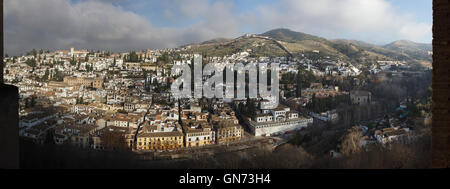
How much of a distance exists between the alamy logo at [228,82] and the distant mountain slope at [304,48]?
43cm

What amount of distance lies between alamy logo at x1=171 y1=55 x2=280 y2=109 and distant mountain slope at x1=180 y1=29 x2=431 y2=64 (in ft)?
1.41

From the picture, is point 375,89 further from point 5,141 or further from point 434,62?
point 5,141

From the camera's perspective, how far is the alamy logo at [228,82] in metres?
6.45

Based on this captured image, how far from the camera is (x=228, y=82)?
686cm

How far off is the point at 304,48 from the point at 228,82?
241 cm

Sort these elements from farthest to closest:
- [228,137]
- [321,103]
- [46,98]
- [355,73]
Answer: [46,98], [355,73], [321,103], [228,137]

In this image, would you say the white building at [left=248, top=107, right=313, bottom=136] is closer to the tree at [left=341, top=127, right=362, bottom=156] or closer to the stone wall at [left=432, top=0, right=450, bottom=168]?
the tree at [left=341, top=127, right=362, bottom=156]

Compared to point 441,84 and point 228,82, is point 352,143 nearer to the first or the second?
point 441,84

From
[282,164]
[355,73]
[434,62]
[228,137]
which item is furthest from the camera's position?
[355,73]

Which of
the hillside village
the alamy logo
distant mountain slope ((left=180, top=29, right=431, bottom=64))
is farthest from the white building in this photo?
distant mountain slope ((left=180, top=29, right=431, bottom=64))

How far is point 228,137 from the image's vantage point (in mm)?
5852

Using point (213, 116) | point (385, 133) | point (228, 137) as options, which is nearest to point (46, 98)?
point (213, 116)

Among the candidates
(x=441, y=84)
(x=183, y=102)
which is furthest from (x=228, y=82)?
(x=441, y=84)
